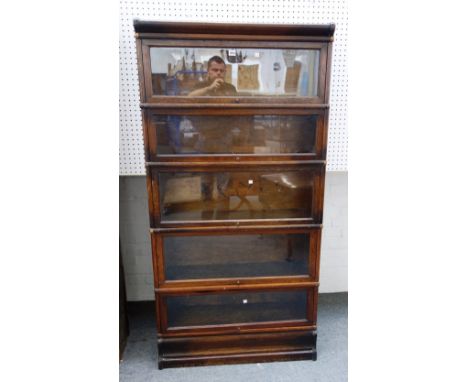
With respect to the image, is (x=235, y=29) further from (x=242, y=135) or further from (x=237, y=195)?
(x=237, y=195)

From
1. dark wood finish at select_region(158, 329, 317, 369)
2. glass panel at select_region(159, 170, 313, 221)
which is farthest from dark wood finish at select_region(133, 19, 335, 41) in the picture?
dark wood finish at select_region(158, 329, 317, 369)

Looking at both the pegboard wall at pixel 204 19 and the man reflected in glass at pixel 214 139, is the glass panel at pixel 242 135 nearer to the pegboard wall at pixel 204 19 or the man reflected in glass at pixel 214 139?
the man reflected in glass at pixel 214 139

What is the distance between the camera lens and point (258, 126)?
1609 millimetres

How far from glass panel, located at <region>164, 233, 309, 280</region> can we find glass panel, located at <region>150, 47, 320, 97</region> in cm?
75

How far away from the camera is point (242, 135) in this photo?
5.32ft

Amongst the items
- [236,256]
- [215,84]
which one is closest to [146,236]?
[236,256]

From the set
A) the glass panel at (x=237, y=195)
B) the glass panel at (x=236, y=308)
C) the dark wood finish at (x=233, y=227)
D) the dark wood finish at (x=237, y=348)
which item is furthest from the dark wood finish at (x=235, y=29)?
the dark wood finish at (x=237, y=348)

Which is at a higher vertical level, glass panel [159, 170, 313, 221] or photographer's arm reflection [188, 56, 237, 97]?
photographer's arm reflection [188, 56, 237, 97]

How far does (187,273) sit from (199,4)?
1441 mm

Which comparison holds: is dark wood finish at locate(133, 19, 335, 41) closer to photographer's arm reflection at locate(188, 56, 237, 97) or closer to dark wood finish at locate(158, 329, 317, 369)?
photographer's arm reflection at locate(188, 56, 237, 97)

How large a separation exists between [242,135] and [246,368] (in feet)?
4.17

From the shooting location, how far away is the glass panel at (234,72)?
151cm

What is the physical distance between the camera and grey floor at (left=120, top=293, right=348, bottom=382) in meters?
1.71

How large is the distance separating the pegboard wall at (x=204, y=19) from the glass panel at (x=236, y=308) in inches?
32.5
